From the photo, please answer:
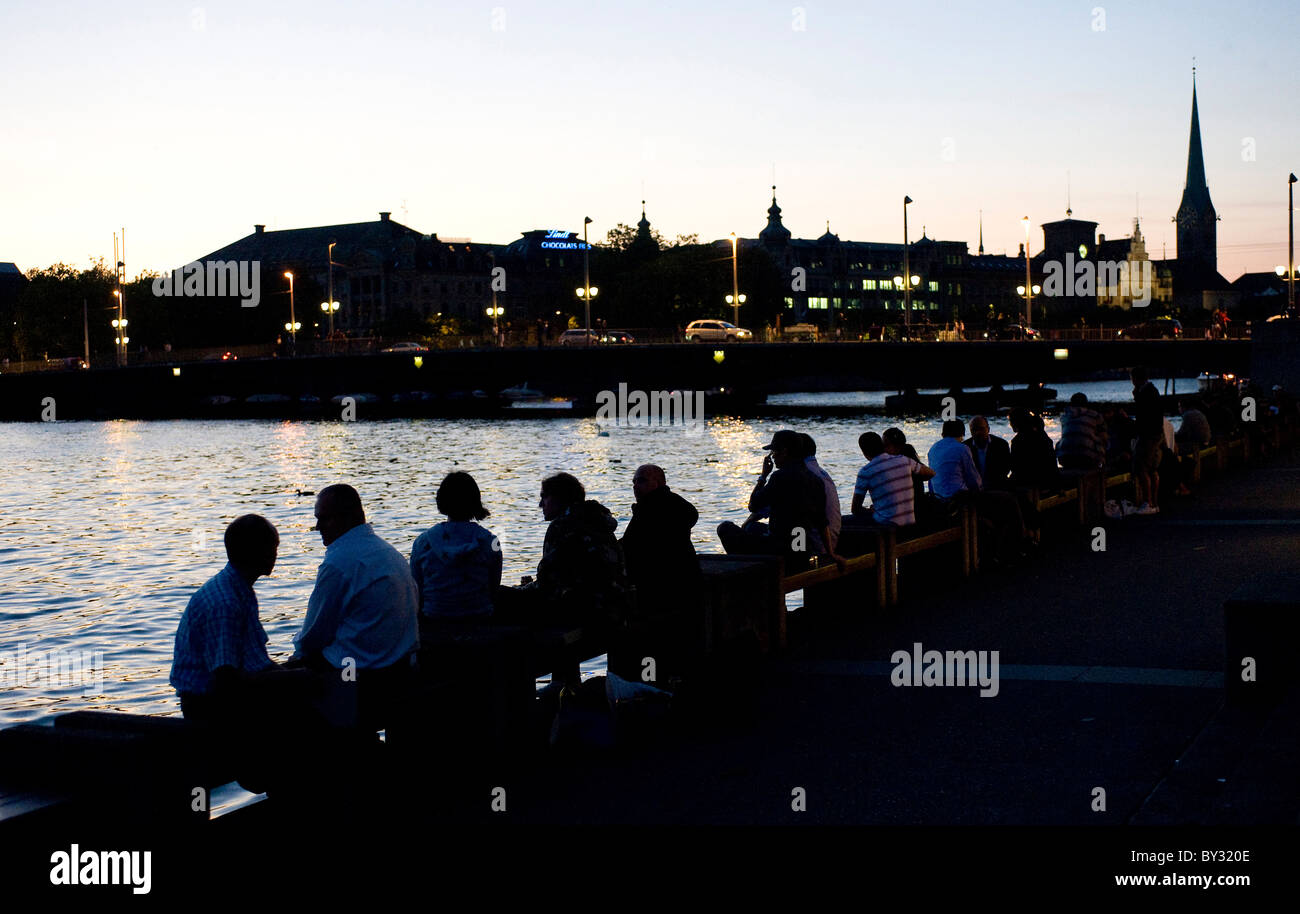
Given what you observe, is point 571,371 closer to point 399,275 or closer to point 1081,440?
point 1081,440

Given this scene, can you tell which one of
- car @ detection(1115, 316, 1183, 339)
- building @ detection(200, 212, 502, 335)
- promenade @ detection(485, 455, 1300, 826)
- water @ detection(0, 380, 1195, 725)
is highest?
building @ detection(200, 212, 502, 335)

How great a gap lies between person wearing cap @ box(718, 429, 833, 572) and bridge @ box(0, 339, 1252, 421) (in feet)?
219

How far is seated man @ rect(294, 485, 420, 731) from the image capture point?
6.81 m

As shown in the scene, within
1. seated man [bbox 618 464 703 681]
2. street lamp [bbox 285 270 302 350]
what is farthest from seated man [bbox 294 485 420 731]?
street lamp [bbox 285 270 302 350]

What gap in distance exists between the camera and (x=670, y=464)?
55.7m

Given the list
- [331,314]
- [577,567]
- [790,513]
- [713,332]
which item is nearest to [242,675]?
[577,567]

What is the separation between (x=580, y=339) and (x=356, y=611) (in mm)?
90036

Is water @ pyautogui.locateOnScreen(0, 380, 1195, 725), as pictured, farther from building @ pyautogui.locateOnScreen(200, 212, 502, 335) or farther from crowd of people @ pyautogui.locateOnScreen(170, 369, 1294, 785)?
building @ pyautogui.locateOnScreen(200, 212, 502, 335)

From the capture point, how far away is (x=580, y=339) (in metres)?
96.4

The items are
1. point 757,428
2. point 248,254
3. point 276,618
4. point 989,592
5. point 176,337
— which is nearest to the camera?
point 989,592

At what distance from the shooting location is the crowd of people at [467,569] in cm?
629

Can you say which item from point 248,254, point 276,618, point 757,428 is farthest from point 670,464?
point 248,254

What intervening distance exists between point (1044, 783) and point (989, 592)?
6.08 metres
